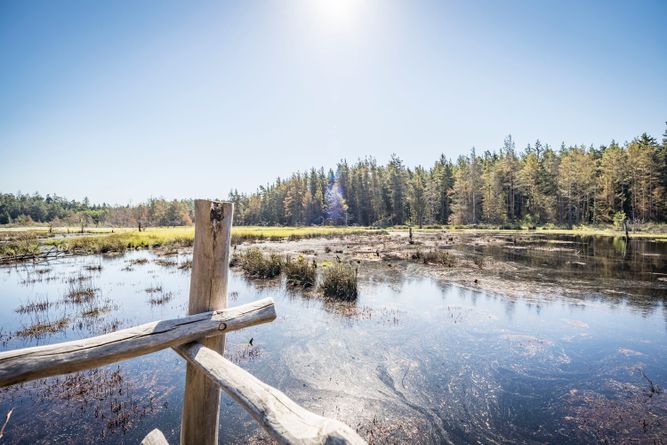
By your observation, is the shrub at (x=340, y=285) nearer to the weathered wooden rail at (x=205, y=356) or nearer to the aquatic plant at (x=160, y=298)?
the aquatic plant at (x=160, y=298)

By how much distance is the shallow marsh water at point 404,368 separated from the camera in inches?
201

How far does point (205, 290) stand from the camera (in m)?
2.81

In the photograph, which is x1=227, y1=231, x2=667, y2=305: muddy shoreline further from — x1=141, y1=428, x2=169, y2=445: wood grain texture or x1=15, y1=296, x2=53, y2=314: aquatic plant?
x1=141, y1=428, x2=169, y2=445: wood grain texture

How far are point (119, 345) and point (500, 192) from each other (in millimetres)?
76119

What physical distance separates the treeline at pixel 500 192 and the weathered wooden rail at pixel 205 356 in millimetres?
62138

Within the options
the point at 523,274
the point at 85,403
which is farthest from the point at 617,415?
the point at 523,274

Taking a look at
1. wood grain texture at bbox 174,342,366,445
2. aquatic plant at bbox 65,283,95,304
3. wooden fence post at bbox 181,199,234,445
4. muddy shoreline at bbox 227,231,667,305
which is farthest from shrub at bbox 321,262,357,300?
wood grain texture at bbox 174,342,366,445

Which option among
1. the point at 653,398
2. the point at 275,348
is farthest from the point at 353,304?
the point at 653,398

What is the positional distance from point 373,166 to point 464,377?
86.9 m

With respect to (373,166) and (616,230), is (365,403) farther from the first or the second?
(373,166)

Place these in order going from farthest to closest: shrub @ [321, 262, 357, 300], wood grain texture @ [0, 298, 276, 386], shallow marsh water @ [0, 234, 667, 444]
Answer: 1. shrub @ [321, 262, 357, 300]
2. shallow marsh water @ [0, 234, 667, 444]
3. wood grain texture @ [0, 298, 276, 386]

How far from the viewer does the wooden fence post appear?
2.78 m

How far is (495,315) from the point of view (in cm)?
1062

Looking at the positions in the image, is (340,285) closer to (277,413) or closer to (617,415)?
(617,415)
